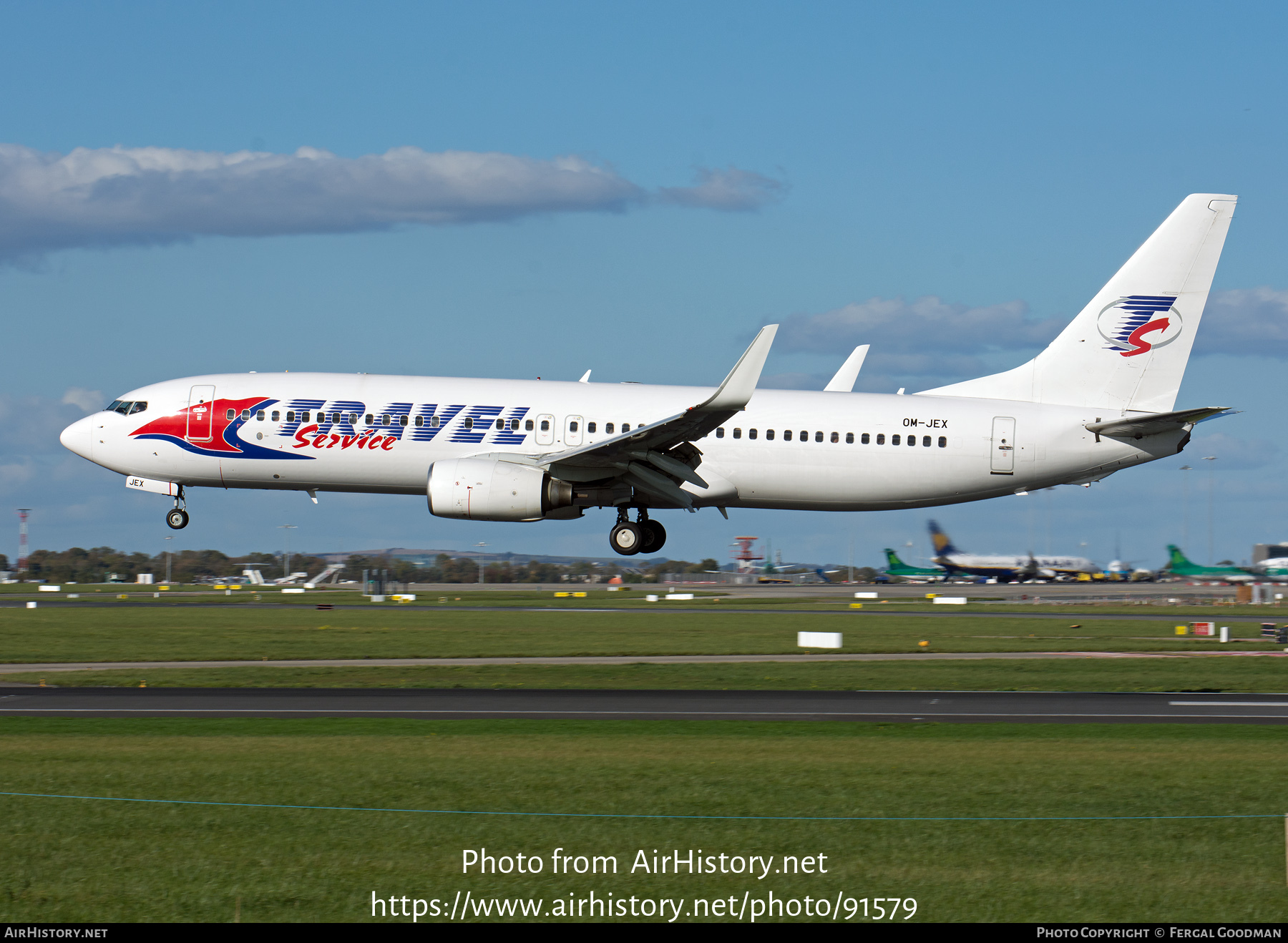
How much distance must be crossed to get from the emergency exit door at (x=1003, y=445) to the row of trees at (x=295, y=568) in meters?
45.0

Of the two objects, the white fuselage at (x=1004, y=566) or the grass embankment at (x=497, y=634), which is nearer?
the grass embankment at (x=497, y=634)

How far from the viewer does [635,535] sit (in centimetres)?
3888

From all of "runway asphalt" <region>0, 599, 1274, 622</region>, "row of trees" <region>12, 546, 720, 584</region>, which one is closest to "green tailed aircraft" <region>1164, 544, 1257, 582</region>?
"row of trees" <region>12, 546, 720, 584</region>

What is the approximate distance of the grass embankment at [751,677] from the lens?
25438 millimetres

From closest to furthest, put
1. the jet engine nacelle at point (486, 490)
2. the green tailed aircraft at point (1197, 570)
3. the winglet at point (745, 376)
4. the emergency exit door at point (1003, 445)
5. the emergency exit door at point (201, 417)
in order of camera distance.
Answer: the winglet at point (745, 376) < the jet engine nacelle at point (486, 490) < the emergency exit door at point (201, 417) < the emergency exit door at point (1003, 445) < the green tailed aircraft at point (1197, 570)

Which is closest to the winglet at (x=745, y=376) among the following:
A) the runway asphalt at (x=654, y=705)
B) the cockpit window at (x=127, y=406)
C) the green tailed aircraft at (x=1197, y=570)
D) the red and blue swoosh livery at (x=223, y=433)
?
the runway asphalt at (x=654, y=705)

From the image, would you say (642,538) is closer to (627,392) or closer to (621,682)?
(627,392)

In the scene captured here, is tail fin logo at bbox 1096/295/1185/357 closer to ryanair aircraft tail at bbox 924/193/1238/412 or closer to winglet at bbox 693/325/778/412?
ryanair aircraft tail at bbox 924/193/1238/412

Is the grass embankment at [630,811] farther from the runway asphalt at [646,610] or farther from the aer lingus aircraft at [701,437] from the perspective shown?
the runway asphalt at [646,610]

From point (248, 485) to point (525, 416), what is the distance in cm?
848

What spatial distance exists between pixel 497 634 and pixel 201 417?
10.7 m

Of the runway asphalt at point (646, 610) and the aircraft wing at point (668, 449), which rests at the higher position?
the aircraft wing at point (668, 449)

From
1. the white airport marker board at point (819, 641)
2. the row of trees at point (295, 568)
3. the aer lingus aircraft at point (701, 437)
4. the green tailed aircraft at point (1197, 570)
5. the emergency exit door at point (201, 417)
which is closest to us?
the white airport marker board at point (819, 641)

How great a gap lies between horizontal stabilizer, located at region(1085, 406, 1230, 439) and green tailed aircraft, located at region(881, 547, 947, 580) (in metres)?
111
